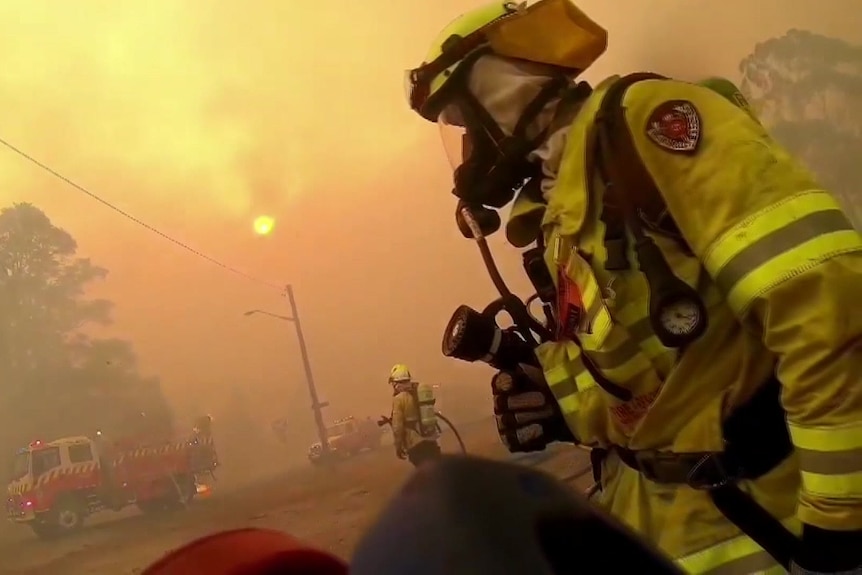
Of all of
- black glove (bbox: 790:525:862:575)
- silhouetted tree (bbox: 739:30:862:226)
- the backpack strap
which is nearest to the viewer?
black glove (bbox: 790:525:862:575)

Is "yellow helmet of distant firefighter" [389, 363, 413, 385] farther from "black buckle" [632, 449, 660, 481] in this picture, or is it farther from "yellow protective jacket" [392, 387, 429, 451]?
"black buckle" [632, 449, 660, 481]

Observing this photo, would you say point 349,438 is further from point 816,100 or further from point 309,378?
point 816,100

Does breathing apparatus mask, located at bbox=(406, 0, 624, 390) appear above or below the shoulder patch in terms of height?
above

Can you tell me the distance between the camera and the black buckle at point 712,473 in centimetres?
67

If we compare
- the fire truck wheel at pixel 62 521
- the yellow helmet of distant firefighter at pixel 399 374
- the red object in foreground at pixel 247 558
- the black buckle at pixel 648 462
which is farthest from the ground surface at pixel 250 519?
the red object in foreground at pixel 247 558

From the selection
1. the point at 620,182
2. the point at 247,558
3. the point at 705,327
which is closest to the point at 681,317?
the point at 705,327

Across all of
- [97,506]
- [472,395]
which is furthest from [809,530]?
[97,506]

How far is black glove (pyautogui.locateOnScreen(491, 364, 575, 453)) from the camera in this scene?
0.90 meters

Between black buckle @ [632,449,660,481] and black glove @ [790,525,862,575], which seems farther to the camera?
black buckle @ [632,449,660,481]

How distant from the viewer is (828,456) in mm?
581

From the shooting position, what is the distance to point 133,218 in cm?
147

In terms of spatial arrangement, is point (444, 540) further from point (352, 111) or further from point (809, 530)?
point (352, 111)

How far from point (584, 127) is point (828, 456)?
1.06 ft

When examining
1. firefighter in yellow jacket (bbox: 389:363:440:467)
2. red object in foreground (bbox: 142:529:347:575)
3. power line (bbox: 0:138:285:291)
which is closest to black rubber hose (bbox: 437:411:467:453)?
firefighter in yellow jacket (bbox: 389:363:440:467)
